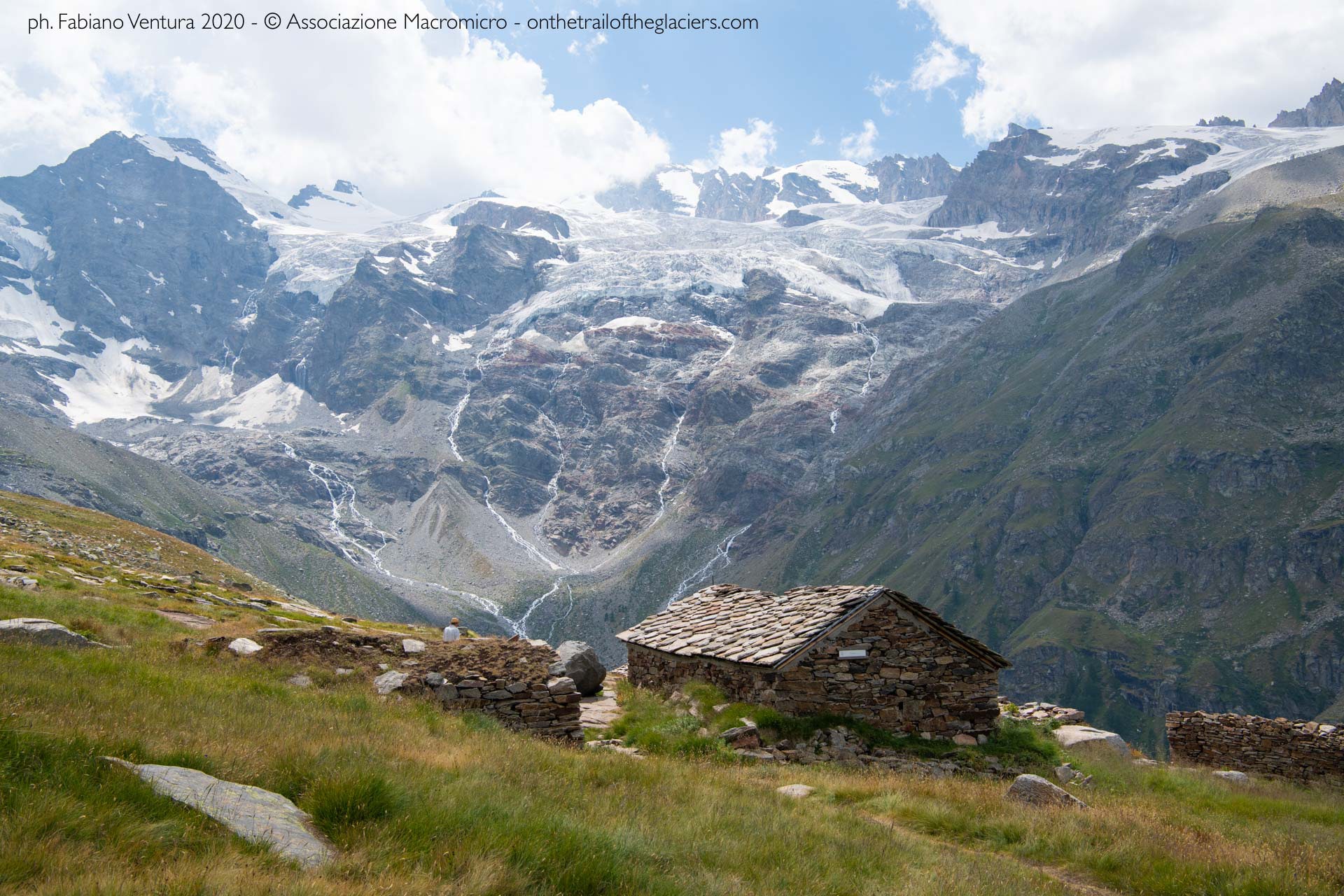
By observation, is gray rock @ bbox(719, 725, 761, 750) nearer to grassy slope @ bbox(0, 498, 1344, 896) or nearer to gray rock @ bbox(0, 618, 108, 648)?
grassy slope @ bbox(0, 498, 1344, 896)

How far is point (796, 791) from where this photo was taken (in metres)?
14.1

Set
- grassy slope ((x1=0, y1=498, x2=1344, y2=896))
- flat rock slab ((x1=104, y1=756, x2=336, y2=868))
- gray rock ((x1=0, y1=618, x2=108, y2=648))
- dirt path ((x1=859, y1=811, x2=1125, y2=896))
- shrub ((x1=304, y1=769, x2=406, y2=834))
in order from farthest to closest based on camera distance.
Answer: gray rock ((x1=0, y1=618, x2=108, y2=648)) < dirt path ((x1=859, y1=811, x2=1125, y2=896)) < shrub ((x1=304, y1=769, x2=406, y2=834)) < flat rock slab ((x1=104, y1=756, x2=336, y2=868)) < grassy slope ((x1=0, y1=498, x2=1344, y2=896))

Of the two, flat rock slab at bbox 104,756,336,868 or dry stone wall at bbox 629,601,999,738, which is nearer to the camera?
flat rock slab at bbox 104,756,336,868

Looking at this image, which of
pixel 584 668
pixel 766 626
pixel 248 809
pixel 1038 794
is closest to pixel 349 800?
pixel 248 809

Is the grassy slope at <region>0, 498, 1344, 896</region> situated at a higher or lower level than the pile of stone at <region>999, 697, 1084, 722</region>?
higher

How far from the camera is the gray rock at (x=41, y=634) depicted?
46.8 ft

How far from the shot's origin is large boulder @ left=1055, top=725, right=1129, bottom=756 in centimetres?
2295

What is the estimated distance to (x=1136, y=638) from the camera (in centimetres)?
19775

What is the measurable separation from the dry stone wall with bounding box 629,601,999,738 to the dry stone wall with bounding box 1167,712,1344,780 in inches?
330

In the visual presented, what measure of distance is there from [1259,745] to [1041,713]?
19.3 ft

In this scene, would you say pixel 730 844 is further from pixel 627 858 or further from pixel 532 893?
pixel 532 893

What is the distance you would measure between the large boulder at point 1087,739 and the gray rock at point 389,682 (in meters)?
17.1

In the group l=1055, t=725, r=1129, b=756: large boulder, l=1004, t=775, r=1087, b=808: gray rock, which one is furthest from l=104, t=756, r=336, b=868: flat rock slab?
l=1055, t=725, r=1129, b=756: large boulder

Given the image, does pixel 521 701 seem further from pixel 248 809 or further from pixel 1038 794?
pixel 1038 794
